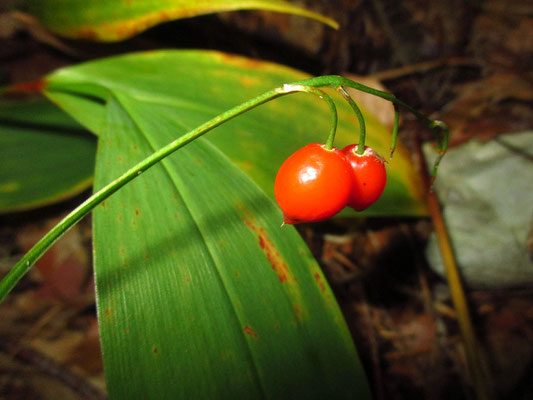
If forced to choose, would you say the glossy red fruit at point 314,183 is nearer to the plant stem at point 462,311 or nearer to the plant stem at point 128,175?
the plant stem at point 128,175

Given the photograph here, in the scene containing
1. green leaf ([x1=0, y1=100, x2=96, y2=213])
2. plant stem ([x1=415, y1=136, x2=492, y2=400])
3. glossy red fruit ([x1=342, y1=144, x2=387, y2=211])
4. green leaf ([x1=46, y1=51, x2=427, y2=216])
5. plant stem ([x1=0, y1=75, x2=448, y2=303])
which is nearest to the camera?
plant stem ([x1=0, y1=75, x2=448, y2=303])

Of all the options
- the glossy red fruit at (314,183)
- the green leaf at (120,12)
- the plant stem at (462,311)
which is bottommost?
the plant stem at (462,311)

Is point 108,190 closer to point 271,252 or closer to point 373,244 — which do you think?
point 271,252

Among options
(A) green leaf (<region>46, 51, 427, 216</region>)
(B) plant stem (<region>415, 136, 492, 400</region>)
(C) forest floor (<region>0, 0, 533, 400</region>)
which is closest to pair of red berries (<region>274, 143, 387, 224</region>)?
(A) green leaf (<region>46, 51, 427, 216</region>)

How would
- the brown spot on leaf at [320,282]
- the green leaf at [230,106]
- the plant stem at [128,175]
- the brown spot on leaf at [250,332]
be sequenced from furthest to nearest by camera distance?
the green leaf at [230,106] → the brown spot on leaf at [320,282] → the brown spot on leaf at [250,332] → the plant stem at [128,175]

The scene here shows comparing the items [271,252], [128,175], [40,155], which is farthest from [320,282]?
[40,155]

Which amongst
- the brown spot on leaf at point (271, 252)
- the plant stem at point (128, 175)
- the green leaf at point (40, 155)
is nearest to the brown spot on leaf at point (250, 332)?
the brown spot on leaf at point (271, 252)

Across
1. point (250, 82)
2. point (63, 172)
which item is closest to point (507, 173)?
point (250, 82)

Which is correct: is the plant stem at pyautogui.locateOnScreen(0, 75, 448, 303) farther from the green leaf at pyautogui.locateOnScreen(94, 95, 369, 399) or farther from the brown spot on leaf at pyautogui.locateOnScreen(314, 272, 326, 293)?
the brown spot on leaf at pyautogui.locateOnScreen(314, 272, 326, 293)
